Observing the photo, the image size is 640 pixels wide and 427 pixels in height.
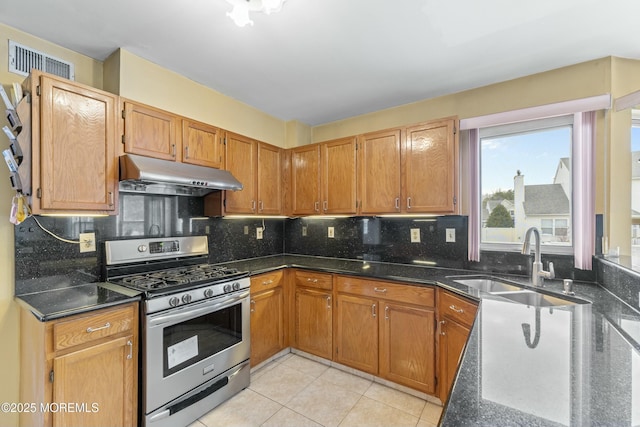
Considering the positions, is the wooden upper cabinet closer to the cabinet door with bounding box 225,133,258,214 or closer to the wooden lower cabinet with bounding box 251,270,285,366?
the cabinet door with bounding box 225,133,258,214

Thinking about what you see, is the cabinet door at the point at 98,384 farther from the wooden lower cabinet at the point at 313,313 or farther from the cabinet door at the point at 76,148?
the wooden lower cabinet at the point at 313,313

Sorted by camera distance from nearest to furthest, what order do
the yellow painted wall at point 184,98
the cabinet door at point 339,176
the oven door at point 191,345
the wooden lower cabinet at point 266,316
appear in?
the oven door at point 191,345 → the yellow painted wall at point 184,98 → the wooden lower cabinet at point 266,316 → the cabinet door at point 339,176

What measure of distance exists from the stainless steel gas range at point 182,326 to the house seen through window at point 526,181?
7.47 feet

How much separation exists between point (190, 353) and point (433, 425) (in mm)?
1716

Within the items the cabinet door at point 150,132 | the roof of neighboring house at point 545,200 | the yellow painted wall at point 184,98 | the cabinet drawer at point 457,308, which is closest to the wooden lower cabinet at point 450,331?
the cabinet drawer at point 457,308

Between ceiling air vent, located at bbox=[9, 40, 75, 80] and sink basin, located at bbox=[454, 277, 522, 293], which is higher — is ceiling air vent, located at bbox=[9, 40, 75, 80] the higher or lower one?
the higher one

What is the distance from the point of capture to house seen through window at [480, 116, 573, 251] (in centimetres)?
225

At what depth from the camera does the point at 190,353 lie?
1.94 meters

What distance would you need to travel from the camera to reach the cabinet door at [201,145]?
2.28 metres

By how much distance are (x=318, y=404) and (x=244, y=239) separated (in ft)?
5.64

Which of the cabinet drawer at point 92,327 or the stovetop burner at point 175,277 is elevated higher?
the stovetop burner at point 175,277

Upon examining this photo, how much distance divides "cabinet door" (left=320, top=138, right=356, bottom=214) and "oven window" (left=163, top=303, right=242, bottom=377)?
52.0 inches

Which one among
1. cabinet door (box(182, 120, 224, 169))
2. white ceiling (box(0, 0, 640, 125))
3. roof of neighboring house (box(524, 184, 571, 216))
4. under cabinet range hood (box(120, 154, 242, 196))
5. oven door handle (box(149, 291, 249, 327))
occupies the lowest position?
oven door handle (box(149, 291, 249, 327))

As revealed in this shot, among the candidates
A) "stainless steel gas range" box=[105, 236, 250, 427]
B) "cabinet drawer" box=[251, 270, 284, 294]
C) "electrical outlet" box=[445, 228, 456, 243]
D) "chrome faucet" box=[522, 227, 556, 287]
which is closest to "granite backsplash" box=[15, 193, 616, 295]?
"electrical outlet" box=[445, 228, 456, 243]
